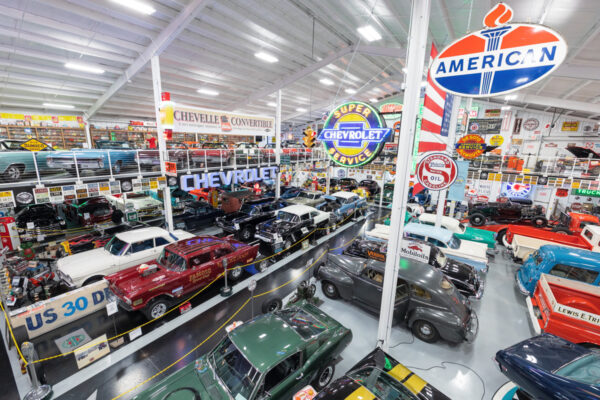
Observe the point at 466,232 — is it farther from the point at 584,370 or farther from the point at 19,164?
the point at 19,164

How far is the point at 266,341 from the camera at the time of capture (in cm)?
359

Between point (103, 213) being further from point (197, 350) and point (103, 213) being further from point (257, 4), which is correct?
point (257, 4)

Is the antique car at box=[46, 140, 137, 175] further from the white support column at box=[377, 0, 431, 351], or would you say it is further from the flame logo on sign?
the flame logo on sign

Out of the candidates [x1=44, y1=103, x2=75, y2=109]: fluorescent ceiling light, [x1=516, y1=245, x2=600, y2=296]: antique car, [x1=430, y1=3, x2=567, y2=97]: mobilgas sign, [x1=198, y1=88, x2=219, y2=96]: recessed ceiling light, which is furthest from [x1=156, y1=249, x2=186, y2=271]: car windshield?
[x1=44, y1=103, x2=75, y2=109]: fluorescent ceiling light

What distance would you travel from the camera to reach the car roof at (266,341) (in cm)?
331

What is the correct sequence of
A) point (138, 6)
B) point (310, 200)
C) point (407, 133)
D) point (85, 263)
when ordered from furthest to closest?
point (310, 200) < point (138, 6) < point (85, 263) < point (407, 133)

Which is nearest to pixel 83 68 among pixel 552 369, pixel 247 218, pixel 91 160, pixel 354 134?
pixel 91 160

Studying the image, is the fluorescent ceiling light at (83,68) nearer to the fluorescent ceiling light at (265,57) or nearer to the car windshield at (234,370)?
the fluorescent ceiling light at (265,57)

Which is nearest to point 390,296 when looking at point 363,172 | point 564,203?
point 363,172

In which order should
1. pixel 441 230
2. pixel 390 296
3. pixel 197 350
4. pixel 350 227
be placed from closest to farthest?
pixel 390 296
pixel 197 350
pixel 441 230
pixel 350 227

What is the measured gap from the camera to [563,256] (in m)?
6.00

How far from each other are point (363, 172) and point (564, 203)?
1241cm

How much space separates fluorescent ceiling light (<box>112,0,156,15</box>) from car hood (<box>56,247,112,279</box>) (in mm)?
7182

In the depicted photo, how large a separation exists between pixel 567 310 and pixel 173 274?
8.39 metres
